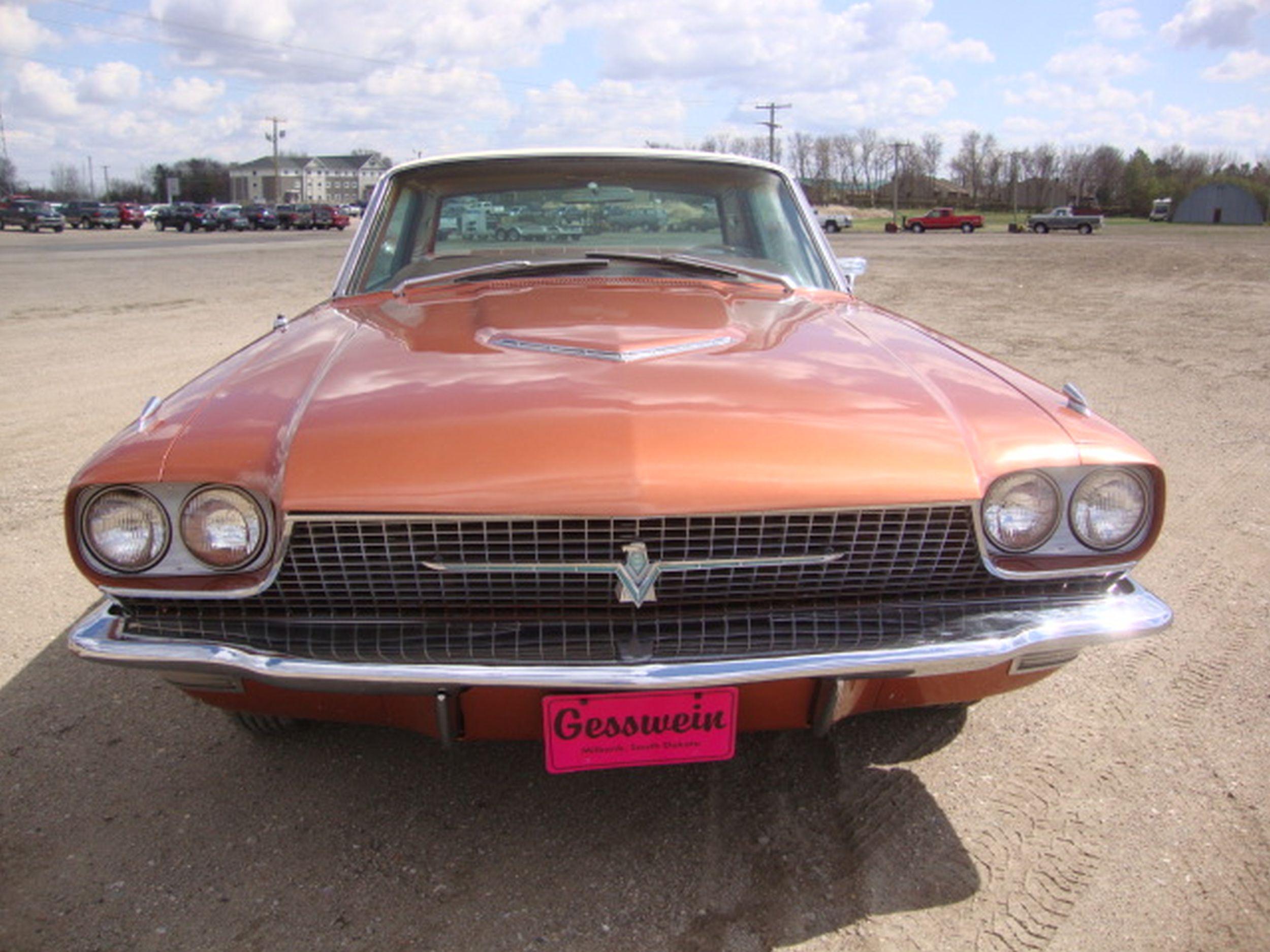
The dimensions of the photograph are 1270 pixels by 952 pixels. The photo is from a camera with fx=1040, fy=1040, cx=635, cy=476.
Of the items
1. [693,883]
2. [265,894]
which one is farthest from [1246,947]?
[265,894]

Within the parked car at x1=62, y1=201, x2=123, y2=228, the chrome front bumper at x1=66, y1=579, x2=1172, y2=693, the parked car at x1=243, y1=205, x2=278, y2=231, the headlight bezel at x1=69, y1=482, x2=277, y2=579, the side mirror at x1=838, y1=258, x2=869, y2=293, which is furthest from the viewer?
the parked car at x1=62, y1=201, x2=123, y2=228

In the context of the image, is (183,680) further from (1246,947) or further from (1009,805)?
(1246,947)

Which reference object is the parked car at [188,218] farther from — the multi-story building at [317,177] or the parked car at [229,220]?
the multi-story building at [317,177]

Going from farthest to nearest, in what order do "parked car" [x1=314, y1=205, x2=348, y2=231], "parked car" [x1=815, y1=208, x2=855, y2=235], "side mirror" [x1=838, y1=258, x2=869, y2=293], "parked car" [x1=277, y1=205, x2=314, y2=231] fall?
1. "parked car" [x1=277, y1=205, x2=314, y2=231]
2. "parked car" [x1=314, y1=205, x2=348, y2=231]
3. "parked car" [x1=815, y1=208, x2=855, y2=235]
4. "side mirror" [x1=838, y1=258, x2=869, y2=293]

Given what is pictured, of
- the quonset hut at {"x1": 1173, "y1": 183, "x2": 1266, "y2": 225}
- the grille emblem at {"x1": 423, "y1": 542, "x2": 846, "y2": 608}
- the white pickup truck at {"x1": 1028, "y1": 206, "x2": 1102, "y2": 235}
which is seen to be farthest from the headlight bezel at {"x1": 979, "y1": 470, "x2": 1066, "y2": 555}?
the quonset hut at {"x1": 1173, "y1": 183, "x2": 1266, "y2": 225}

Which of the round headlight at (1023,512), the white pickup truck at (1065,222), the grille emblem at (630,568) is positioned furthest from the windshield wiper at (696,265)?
the white pickup truck at (1065,222)

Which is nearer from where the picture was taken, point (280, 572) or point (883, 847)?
point (280, 572)

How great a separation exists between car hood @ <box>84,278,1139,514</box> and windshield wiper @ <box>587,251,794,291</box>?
63 centimetres

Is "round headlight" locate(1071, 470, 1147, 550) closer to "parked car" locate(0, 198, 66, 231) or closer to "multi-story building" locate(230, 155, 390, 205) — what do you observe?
"parked car" locate(0, 198, 66, 231)

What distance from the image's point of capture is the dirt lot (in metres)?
1.97

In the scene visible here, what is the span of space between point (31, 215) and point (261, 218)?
30.3ft

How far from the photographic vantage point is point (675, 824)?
2.29 m

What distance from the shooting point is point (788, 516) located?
1.87 metres

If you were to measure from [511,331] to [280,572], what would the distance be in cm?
84
